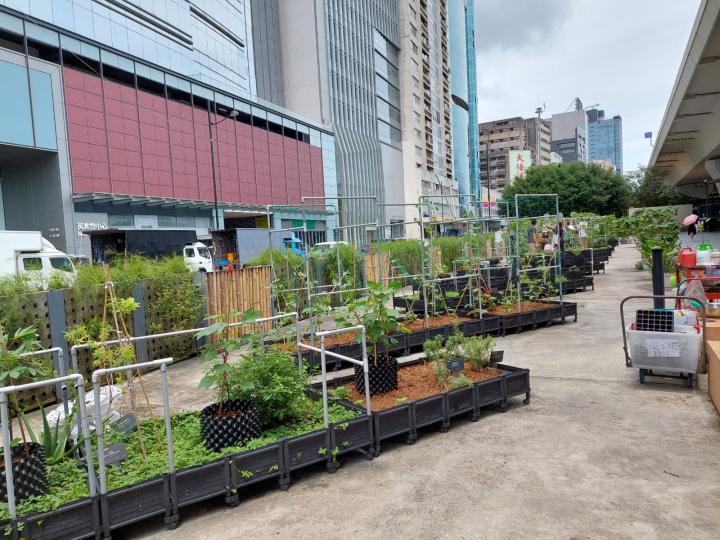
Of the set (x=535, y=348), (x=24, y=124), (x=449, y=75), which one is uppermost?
(x=449, y=75)

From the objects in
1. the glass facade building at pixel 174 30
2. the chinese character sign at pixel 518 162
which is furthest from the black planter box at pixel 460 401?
the chinese character sign at pixel 518 162

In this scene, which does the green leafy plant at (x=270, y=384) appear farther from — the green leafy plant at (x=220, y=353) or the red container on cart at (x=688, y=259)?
the red container on cart at (x=688, y=259)

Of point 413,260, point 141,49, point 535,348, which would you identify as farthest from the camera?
point 141,49

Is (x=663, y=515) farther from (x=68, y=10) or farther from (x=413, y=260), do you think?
(x=68, y=10)

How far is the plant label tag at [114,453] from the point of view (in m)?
3.82

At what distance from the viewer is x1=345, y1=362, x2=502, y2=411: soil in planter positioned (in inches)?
207

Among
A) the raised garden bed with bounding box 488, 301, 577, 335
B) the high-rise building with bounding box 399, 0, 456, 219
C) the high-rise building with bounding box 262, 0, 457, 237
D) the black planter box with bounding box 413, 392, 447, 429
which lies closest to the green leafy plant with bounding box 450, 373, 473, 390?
the black planter box with bounding box 413, 392, 447, 429

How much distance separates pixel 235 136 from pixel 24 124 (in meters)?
16.5

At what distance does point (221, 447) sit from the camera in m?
4.16

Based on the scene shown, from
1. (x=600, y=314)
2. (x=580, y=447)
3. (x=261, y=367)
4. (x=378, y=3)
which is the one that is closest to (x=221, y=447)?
(x=261, y=367)

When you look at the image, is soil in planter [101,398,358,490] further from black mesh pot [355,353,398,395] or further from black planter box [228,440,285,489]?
black mesh pot [355,353,398,395]

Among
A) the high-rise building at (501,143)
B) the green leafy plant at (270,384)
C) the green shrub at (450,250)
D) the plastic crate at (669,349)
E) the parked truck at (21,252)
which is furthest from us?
the high-rise building at (501,143)

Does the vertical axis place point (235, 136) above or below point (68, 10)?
below

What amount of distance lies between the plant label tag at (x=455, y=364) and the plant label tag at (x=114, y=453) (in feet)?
11.6
